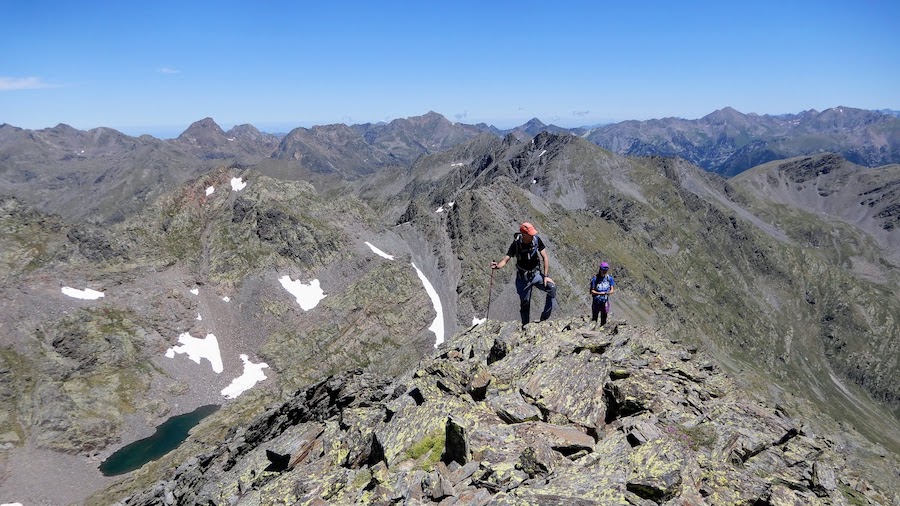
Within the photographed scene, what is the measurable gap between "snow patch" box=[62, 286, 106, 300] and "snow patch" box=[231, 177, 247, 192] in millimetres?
54984

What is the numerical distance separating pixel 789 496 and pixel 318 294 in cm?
13045

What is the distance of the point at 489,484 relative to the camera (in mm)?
14438

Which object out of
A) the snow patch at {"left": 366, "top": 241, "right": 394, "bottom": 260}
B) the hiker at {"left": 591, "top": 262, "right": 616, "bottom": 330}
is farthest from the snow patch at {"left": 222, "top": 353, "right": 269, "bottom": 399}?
the hiker at {"left": 591, "top": 262, "right": 616, "bottom": 330}

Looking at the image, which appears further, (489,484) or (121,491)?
(121,491)

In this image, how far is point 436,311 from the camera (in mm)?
135000

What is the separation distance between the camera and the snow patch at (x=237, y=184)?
159 m

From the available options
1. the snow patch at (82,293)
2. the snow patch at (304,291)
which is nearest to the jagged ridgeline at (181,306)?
the snow patch at (82,293)

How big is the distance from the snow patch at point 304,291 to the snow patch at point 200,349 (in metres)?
23.5

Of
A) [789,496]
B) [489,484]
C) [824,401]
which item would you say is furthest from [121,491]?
[824,401]

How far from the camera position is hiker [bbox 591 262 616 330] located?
28.7 meters

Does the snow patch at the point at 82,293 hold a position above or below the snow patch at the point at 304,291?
above

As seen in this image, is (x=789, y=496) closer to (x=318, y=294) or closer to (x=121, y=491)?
(x=121, y=491)

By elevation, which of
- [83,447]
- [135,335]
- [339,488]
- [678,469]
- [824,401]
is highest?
[678,469]

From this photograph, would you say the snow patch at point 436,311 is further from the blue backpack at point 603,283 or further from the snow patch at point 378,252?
the blue backpack at point 603,283
